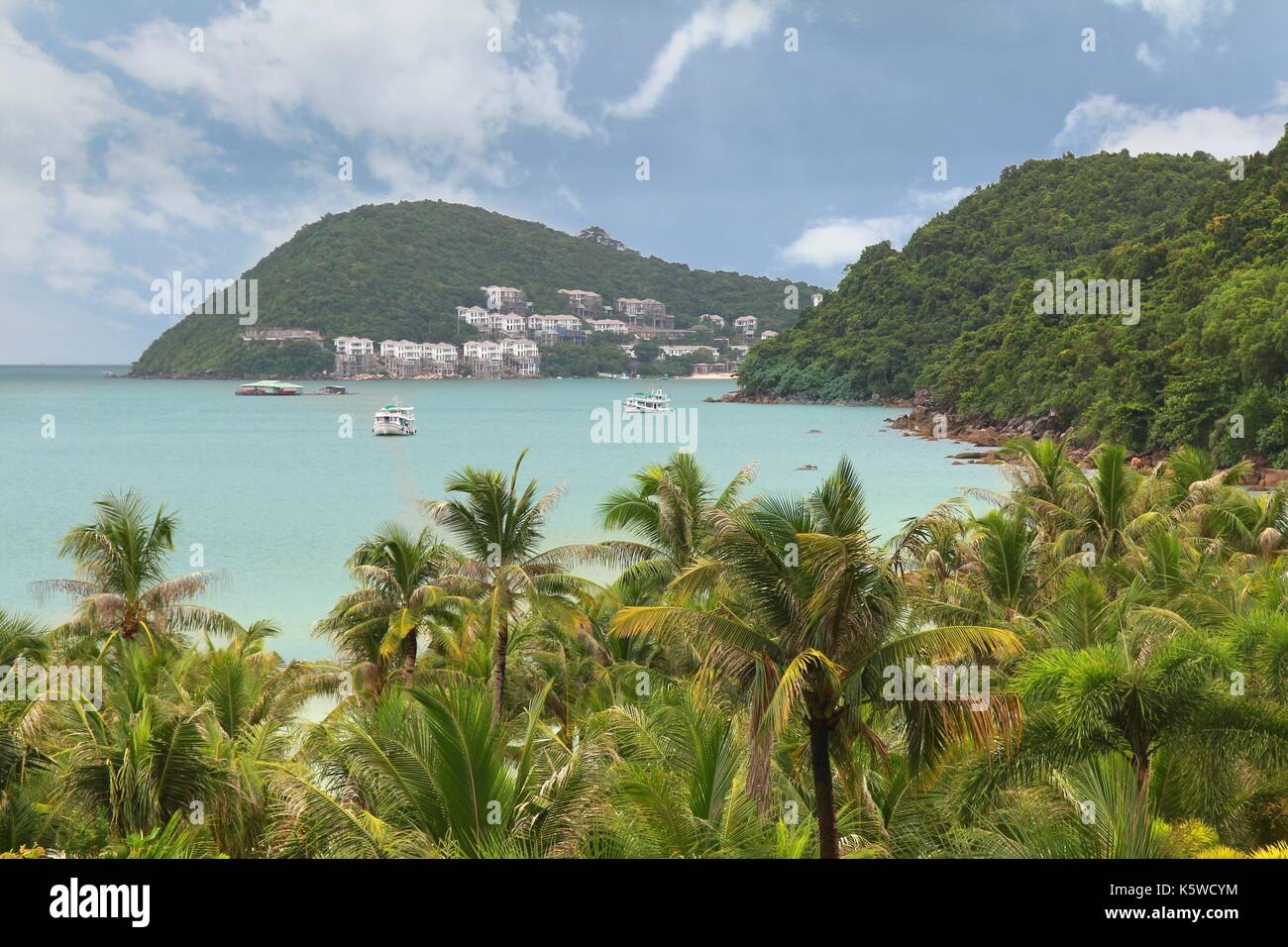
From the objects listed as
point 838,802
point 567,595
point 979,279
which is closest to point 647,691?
point 567,595

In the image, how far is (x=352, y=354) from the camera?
6634 inches

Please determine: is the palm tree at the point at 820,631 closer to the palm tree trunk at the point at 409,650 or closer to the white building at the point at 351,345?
the palm tree trunk at the point at 409,650

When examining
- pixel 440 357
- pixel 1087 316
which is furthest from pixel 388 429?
pixel 440 357

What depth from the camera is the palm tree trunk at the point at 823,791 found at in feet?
28.0

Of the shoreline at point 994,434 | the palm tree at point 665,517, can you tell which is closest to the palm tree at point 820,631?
the palm tree at point 665,517

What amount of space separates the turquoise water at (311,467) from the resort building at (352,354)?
18.2 metres

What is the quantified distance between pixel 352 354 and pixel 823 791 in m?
169

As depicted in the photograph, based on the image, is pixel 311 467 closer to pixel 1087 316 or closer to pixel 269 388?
pixel 1087 316

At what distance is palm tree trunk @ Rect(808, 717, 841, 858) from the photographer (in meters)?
8.55

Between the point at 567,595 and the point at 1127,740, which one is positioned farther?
the point at 567,595
